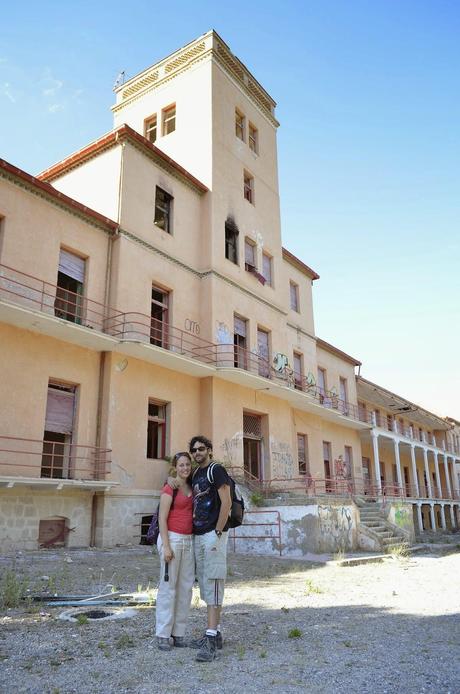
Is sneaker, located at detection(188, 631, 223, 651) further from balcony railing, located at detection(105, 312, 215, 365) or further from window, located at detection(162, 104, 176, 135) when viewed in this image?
window, located at detection(162, 104, 176, 135)

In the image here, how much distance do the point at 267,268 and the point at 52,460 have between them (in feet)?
43.7

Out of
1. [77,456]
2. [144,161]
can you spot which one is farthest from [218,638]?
[144,161]

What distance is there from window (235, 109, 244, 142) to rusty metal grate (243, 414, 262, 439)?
11994 millimetres

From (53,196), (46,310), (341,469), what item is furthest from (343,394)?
(53,196)

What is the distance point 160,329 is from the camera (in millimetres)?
17750

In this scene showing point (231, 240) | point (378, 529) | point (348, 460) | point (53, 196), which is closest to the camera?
point (53, 196)

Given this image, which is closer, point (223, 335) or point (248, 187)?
point (223, 335)

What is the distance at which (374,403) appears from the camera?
34969 millimetres

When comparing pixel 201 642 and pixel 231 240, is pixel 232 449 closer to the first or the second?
pixel 231 240

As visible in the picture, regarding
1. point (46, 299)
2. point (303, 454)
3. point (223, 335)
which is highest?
point (223, 335)

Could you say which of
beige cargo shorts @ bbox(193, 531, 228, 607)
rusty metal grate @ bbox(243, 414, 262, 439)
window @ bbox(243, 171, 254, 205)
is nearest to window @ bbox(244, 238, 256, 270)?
window @ bbox(243, 171, 254, 205)

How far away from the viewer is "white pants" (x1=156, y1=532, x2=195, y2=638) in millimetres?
4605

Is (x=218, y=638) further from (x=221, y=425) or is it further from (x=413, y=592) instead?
(x=221, y=425)

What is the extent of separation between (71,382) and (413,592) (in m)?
9.65
